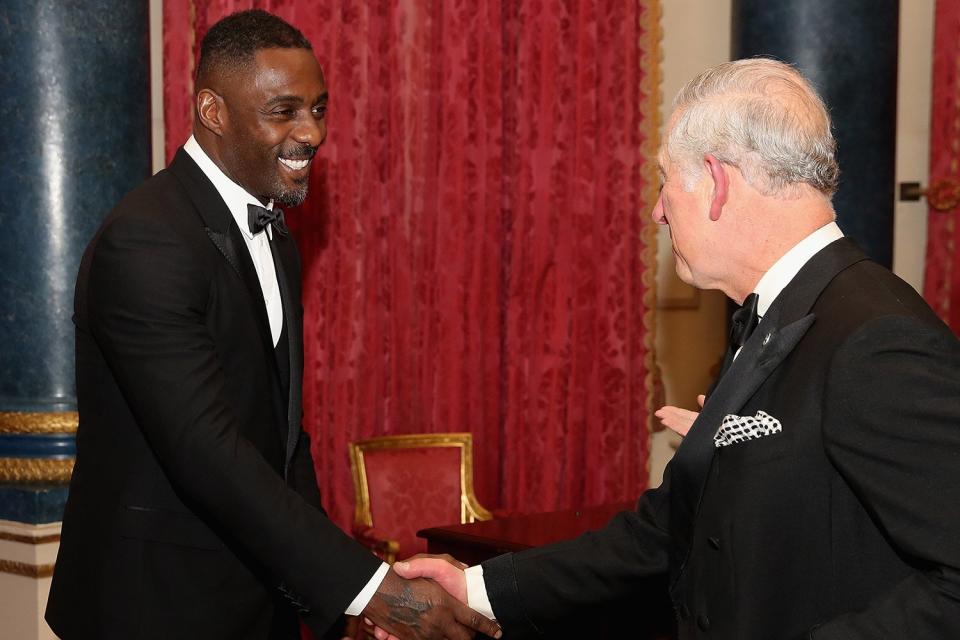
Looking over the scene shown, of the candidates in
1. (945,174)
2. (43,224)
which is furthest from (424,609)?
(945,174)

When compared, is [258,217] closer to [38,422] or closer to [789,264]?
[789,264]

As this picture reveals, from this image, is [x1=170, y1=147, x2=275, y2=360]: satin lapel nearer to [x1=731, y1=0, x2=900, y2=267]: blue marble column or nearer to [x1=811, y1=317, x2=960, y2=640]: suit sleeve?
[x1=811, y1=317, x2=960, y2=640]: suit sleeve

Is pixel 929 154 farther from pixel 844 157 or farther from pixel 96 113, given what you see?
pixel 96 113

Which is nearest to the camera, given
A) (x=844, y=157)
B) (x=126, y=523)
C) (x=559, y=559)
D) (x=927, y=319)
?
(x=927, y=319)

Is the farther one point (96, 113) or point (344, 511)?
point (344, 511)

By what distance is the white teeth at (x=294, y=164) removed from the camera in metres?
2.78

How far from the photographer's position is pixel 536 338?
19.1 feet

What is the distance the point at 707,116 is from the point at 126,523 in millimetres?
1402

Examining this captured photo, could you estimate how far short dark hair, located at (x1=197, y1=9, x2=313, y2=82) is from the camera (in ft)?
8.99

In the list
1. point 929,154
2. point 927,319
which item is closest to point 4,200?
point 927,319

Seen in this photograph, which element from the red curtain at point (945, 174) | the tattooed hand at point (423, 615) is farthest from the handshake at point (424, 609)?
the red curtain at point (945, 174)

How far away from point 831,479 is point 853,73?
4.34m

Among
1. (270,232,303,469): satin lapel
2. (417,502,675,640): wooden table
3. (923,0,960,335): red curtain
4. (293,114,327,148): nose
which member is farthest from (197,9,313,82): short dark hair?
(923,0,960,335): red curtain

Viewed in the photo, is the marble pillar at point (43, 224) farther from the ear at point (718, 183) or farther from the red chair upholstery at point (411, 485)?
the ear at point (718, 183)
